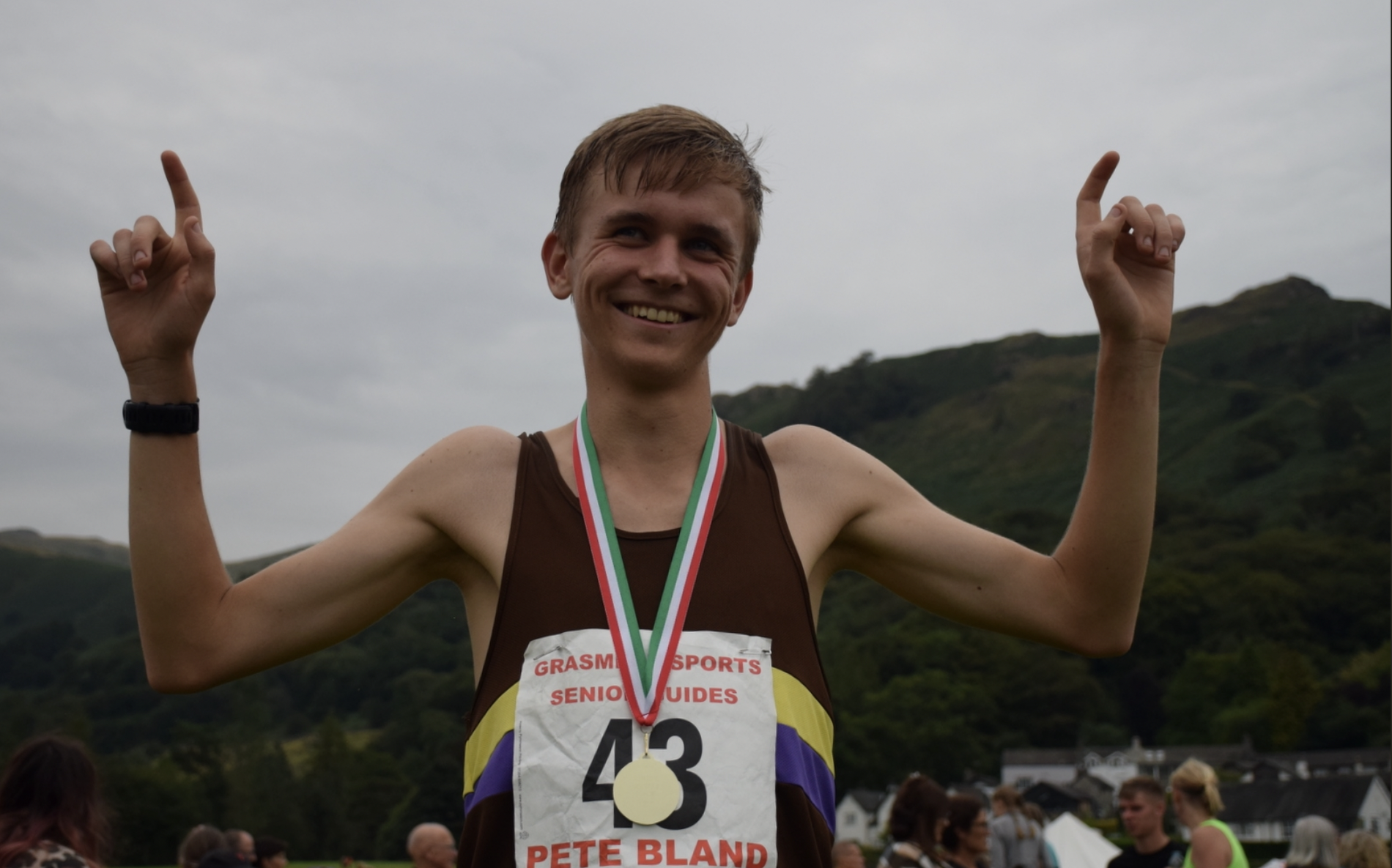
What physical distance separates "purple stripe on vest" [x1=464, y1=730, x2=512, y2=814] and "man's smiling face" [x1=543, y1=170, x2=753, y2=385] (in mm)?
743

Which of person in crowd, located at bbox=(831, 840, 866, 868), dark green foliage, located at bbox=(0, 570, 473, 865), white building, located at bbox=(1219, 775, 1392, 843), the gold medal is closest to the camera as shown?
the gold medal

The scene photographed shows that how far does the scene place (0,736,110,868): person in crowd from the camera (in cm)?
479

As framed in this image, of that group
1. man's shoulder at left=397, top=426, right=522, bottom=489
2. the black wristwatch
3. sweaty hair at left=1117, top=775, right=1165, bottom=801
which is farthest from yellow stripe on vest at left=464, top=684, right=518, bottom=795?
sweaty hair at left=1117, top=775, right=1165, bottom=801

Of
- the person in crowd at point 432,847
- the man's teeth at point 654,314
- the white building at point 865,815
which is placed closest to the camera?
the man's teeth at point 654,314

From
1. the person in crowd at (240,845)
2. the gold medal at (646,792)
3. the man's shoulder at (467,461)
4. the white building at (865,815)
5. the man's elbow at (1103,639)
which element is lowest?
the white building at (865,815)

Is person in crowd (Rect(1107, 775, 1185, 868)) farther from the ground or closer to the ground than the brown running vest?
closer to the ground

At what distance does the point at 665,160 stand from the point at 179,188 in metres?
0.88

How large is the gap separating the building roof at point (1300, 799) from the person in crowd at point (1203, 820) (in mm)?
77100

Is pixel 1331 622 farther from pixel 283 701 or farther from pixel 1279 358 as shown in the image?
pixel 283 701

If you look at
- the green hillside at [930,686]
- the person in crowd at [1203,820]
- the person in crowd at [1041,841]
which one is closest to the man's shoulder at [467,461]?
the person in crowd at [1203,820]

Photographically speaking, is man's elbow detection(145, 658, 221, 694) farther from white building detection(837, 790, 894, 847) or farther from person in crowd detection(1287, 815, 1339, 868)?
white building detection(837, 790, 894, 847)

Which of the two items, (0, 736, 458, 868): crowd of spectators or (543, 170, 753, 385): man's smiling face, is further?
(0, 736, 458, 868): crowd of spectators

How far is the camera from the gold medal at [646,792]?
7.00 ft

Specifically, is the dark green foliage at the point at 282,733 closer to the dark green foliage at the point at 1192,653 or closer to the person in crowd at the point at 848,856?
the dark green foliage at the point at 1192,653
